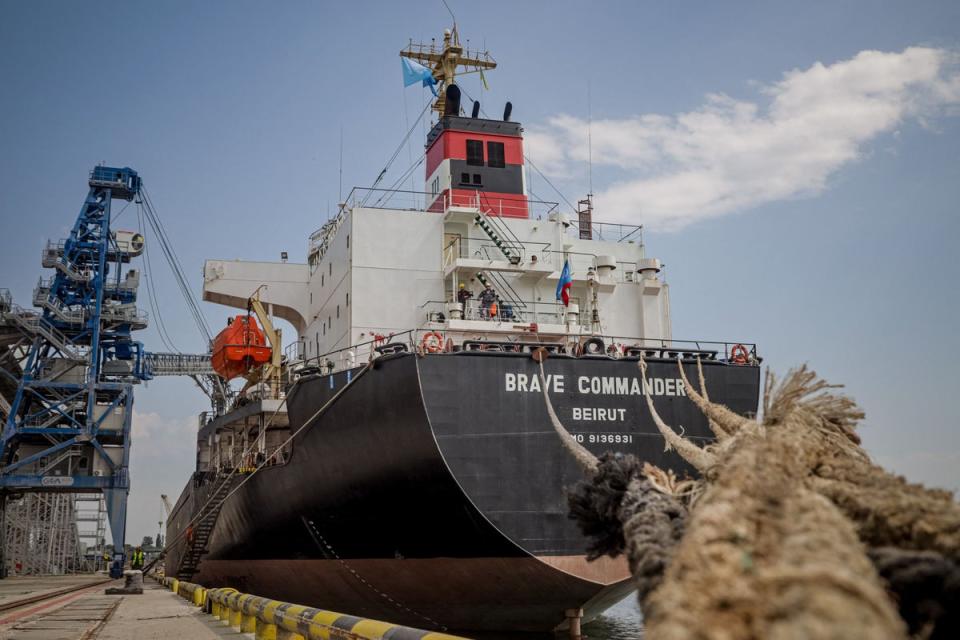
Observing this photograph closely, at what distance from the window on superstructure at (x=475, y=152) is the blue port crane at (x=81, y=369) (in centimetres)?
2495

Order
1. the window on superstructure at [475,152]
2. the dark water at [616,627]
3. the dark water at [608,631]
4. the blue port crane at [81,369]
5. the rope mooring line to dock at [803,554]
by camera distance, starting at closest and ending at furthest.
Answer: the rope mooring line to dock at [803,554] < the dark water at [608,631] < the dark water at [616,627] < the window on superstructure at [475,152] < the blue port crane at [81,369]

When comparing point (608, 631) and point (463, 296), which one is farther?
point (608, 631)

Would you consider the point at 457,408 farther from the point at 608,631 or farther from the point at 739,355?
the point at 608,631

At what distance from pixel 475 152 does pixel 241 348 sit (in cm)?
687

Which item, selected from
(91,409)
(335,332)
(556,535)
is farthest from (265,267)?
(91,409)

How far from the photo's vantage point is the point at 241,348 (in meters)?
19.2

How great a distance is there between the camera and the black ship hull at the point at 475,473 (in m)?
11.4

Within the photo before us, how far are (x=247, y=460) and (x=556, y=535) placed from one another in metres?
8.47

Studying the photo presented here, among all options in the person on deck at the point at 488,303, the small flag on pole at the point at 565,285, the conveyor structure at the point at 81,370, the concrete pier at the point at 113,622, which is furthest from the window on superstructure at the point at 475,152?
the conveyor structure at the point at 81,370

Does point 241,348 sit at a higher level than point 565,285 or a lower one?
lower

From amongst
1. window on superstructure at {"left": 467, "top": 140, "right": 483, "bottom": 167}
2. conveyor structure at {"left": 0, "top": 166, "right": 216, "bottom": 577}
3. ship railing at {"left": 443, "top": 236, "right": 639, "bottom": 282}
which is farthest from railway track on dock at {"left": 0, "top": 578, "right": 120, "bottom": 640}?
conveyor structure at {"left": 0, "top": 166, "right": 216, "bottom": 577}

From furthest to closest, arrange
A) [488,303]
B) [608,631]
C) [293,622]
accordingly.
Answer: [608,631] → [488,303] → [293,622]

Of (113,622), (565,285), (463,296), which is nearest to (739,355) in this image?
(565,285)

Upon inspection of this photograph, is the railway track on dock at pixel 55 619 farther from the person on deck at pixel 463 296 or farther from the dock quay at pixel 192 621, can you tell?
the person on deck at pixel 463 296
